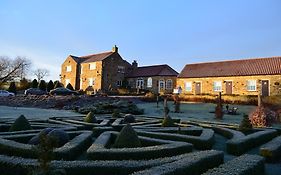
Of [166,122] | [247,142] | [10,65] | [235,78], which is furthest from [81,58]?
[247,142]

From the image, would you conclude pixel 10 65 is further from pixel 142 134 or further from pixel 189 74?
pixel 142 134

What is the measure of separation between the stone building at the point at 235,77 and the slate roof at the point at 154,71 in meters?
3.88

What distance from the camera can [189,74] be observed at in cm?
4259

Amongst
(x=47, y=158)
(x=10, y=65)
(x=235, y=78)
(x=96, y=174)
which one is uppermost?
(x=10, y=65)

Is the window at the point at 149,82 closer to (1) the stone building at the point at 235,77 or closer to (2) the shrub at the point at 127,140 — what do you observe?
(1) the stone building at the point at 235,77

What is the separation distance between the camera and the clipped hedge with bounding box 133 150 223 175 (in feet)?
18.1

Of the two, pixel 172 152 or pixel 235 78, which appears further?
pixel 235 78

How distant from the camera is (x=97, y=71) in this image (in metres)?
49.4

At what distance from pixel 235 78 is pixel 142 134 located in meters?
29.0

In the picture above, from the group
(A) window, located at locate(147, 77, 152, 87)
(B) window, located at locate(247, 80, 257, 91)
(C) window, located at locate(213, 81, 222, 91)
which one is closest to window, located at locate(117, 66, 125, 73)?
(A) window, located at locate(147, 77, 152, 87)

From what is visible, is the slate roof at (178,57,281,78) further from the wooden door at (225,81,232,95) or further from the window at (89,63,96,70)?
the window at (89,63,96,70)

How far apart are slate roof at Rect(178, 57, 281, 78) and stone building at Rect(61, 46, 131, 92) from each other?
1351 centimetres

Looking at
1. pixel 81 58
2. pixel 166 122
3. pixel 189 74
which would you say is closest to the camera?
pixel 166 122

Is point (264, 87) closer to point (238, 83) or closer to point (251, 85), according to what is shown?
point (251, 85)
